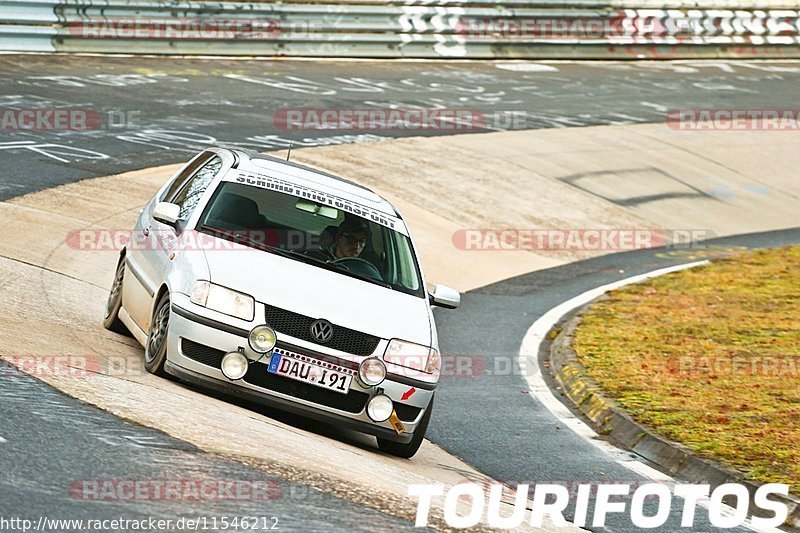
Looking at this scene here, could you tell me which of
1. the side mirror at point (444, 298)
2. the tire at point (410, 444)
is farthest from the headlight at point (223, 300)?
the side mirror at point (444, 298)

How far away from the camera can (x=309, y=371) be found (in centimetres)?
805

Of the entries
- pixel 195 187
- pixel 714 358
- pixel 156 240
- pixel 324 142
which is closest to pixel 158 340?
pixel 156 240

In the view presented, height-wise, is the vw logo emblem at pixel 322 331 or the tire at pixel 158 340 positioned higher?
the vw logo emblem at pixel 322 331

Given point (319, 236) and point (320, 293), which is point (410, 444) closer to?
point (320, 293)

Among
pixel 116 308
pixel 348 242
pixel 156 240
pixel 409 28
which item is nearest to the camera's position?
pixel 348 242

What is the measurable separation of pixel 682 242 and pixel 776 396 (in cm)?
915

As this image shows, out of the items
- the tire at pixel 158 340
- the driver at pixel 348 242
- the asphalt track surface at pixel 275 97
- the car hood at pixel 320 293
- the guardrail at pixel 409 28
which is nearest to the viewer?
the car hood at pixel 320 293

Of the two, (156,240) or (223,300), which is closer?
(223,300)

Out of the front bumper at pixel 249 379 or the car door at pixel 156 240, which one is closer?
the front bumper at pixel 249 379

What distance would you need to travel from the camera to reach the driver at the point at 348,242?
30.5 ft

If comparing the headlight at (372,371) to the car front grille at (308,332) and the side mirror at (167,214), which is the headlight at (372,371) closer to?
the car front grille at (308,332)

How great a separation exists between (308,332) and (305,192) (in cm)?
177

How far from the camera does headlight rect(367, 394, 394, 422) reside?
8188 millimetres

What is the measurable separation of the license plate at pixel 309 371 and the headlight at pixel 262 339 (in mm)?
70
